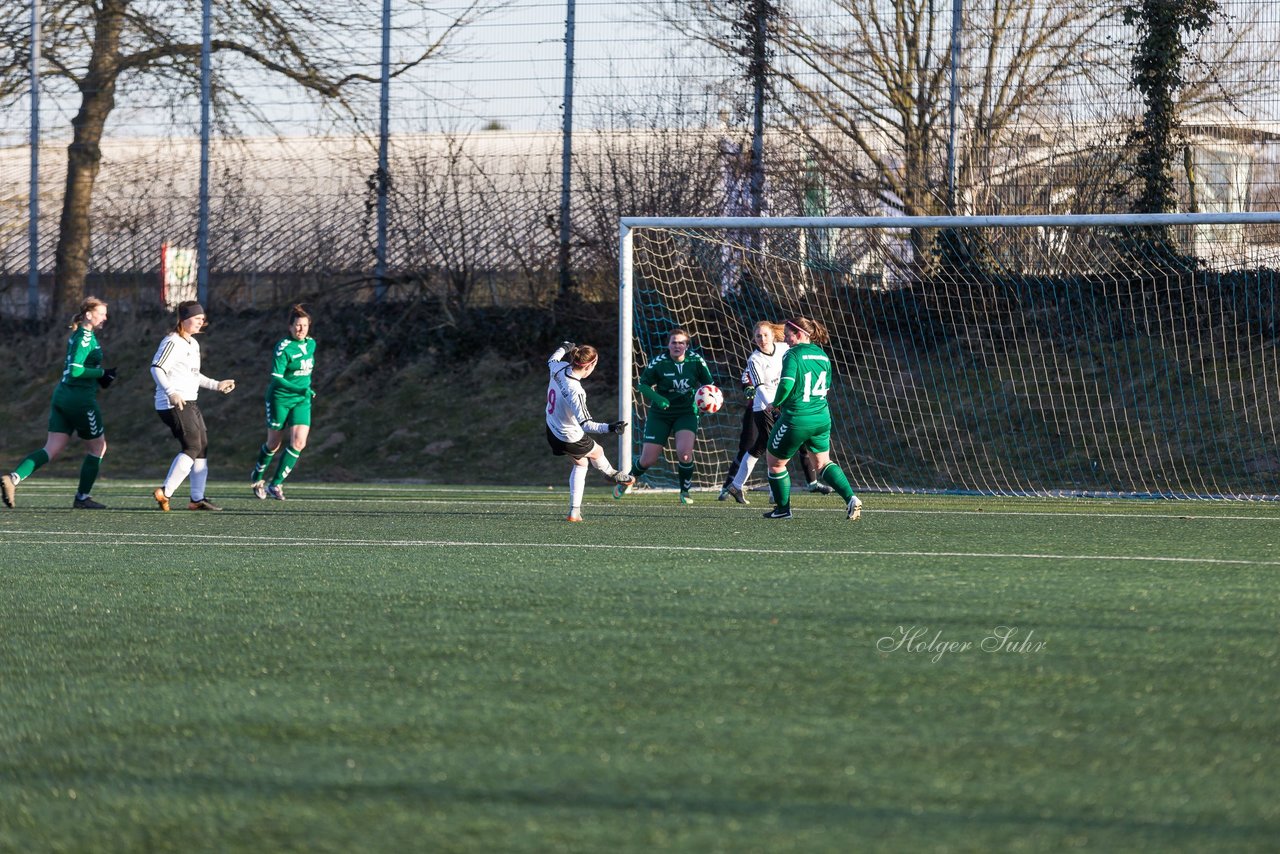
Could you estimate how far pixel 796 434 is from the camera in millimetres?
10023

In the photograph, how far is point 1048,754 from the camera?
3.43m

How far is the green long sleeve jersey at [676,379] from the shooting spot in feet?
42.4

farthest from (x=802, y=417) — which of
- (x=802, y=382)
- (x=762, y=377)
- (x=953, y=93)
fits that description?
(x=953, y=93)

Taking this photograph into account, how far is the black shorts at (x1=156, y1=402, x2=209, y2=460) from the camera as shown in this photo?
11453 mm

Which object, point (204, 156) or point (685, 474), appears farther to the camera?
point (204, 156)

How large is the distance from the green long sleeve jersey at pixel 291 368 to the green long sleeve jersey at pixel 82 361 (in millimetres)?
1760

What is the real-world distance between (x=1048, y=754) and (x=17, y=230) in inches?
824

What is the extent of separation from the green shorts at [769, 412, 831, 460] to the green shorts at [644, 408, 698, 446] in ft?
9.35

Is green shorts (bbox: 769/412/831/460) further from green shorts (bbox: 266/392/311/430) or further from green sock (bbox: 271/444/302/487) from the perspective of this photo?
green shorts (bbox: 266/392/311/430)

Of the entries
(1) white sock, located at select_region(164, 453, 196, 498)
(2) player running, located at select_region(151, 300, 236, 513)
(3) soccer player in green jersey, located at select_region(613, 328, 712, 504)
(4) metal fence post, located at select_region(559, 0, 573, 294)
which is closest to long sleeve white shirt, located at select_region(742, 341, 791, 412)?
(3) soccer player in green jersey, located at select_region(613, 328, 712, 504)

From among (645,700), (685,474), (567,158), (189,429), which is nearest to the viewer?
(645,700)

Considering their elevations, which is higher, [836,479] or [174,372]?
[174,372]

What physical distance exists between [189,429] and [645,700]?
8.19m

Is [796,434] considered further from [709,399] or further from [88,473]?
[88,473]
